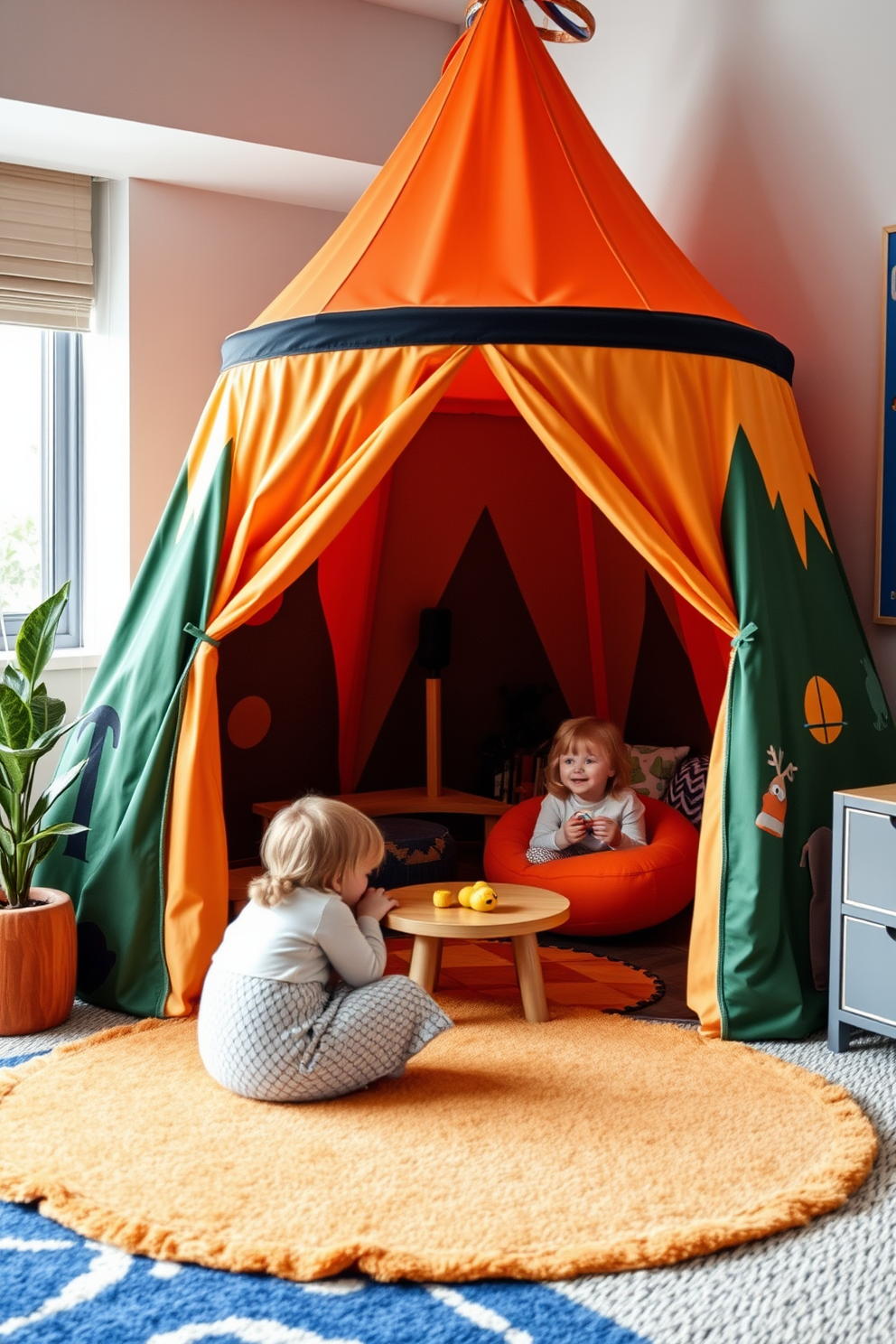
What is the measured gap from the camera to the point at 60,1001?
3.06 metres

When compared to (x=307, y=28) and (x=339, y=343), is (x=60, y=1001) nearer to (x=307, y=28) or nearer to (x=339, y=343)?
(x=339, y=343)

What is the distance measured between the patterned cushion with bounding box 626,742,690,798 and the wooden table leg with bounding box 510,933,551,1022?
53.7 inches

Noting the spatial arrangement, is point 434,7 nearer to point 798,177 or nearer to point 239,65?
point 239,65

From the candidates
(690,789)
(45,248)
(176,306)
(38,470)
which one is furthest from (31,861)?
(45,248)

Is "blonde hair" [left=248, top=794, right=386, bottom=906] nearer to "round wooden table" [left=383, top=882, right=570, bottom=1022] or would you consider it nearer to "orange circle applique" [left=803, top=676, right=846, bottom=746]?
"round wooden table" [left=383, top=882, right=570, bottom=1022]

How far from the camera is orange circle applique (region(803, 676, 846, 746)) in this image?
10.3ft

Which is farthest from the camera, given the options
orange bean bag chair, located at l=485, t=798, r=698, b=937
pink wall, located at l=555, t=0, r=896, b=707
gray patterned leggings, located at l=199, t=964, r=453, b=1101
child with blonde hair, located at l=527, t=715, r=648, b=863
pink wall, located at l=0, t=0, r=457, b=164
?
pink wall, located at l=0, t=0, r=457, b=164

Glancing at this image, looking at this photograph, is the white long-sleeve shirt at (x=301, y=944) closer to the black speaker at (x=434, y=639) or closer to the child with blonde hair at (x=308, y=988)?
the child with blonde hair at (x=308, y=988)

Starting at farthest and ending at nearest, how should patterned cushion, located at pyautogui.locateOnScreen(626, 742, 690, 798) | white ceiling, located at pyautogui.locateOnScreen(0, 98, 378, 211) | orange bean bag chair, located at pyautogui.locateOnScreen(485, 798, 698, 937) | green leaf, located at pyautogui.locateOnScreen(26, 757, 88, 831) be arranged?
patterned cushion, located at pyautogui.locateOnScreen(626, 742, 690, 798) → white ceiling, located at pyautogui.locateOnScreen(0, 98, 378, 211) → orange bean bag chair, located at pyautogui.locateOnScreen(485, 798, 698, 937) → green leaf, located at pyautogui.locateOnScreen(26, 757, 88, 831)

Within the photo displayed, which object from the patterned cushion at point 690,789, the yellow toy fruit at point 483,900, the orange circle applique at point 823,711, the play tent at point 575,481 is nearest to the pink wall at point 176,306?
the play tent at point 575,481

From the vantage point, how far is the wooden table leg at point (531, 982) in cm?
308

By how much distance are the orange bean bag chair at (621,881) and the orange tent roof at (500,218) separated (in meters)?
1.53

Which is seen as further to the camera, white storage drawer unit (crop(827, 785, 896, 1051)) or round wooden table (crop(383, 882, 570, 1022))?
round wooden table (crop(383, 882, 570, 1022))

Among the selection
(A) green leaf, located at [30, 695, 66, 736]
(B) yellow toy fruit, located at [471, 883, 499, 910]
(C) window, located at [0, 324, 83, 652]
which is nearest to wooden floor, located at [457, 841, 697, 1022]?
(B) yellow toy fruit, located at [471, 883, 499, 910]
